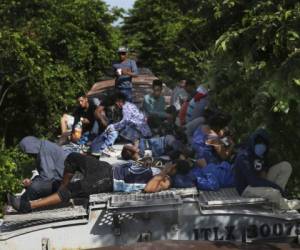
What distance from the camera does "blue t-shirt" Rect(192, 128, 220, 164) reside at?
665 centimetres

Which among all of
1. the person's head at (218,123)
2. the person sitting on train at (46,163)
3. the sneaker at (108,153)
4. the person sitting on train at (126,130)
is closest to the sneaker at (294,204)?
the person's head at (218,123)

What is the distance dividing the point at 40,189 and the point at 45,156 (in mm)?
380

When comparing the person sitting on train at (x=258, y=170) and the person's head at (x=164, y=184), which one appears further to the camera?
the person's head at (x=164, y=184)

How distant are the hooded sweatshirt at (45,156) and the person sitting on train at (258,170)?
5.83 feet

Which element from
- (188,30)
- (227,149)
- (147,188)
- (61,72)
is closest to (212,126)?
(227,149)

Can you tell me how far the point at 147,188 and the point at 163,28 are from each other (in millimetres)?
17914

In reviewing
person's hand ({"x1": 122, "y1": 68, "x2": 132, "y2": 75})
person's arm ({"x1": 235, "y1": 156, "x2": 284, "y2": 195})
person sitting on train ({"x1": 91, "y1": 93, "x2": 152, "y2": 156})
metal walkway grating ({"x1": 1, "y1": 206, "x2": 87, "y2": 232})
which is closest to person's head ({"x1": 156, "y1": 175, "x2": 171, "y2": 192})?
person's arm ({"x1": 235, "y1": 156, "x2": 284, "y2": 195})

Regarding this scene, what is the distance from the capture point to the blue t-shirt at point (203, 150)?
6.65 metres

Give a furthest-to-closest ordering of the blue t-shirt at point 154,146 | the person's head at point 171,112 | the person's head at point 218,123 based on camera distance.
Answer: the person's head at point 171,112
the blue t-shirt at point 154,146
the person's head at point 218,123

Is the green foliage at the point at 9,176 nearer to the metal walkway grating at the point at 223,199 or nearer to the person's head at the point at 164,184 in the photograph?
the person's head at the point at 164,184

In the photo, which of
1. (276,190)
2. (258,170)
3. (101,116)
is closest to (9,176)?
(101,116)

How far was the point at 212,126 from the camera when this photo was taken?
6895mm

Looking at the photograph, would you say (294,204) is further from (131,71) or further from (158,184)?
(131,71)

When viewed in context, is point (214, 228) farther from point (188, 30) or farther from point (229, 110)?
point (188, 30)
